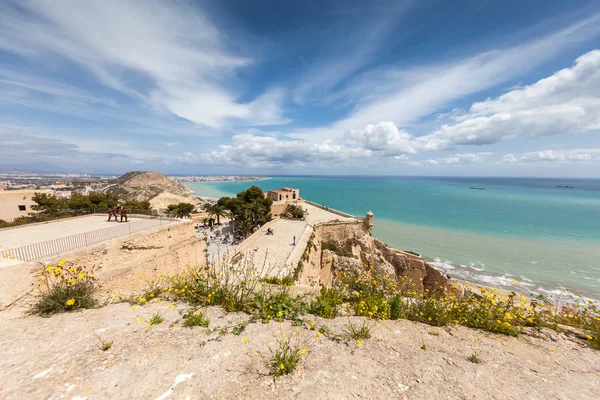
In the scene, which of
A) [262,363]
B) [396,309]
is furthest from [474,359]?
[262,363]

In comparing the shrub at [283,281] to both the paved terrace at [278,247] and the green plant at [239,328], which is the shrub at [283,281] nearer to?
the green plant at [239,328]

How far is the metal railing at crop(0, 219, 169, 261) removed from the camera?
23.9 ft

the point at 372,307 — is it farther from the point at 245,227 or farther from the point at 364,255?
the point at 245,227

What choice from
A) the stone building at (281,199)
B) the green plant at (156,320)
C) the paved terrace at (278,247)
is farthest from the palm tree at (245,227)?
the green plant at (156,320)

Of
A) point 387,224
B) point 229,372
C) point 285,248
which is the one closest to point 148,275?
point 285,248

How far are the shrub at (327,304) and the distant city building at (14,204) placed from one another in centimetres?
3622

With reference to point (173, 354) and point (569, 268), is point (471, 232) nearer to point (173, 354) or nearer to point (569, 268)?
point (569, 268)

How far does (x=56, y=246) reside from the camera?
839cm

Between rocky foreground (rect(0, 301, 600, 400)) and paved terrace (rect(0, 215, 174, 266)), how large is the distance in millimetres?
7731

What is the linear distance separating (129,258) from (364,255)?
62.6 ft

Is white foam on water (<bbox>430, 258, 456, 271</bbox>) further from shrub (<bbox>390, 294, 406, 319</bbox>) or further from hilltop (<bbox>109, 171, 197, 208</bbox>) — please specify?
hilltop (<bbox>109, 171, 197, 208</bbox>)

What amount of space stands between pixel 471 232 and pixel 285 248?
41245 mm

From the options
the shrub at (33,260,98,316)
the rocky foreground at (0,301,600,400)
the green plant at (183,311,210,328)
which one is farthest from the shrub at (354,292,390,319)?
the shrub at (33,260,98,316)

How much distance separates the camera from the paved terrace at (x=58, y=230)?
9.29 metres
